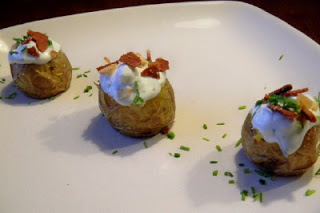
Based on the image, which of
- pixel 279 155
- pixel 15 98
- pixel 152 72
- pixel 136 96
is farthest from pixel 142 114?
pixel 15 98

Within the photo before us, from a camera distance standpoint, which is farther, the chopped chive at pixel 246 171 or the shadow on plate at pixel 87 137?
the shadow on plate at pixel 87 137

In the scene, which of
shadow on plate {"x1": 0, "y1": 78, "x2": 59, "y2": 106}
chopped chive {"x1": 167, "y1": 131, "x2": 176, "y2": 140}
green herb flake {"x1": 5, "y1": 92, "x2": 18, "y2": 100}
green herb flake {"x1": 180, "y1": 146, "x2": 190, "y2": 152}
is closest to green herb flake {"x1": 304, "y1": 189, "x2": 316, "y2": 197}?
green herb flake {"x1": 180, "y1": 146, "x2": 190, "y2": 152}

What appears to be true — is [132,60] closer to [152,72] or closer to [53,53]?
[152,72]

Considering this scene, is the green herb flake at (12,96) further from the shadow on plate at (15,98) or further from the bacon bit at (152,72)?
the bacon bit at (152,72)

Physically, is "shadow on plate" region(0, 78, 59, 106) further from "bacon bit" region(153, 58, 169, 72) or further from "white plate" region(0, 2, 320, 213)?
"bacon bit" region(153, 58, 169, 72)

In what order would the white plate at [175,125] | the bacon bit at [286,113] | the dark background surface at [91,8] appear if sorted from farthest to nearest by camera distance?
the dark background surface at [91,8] < the white plate at [175,125] < the bacon bit at [286,113]

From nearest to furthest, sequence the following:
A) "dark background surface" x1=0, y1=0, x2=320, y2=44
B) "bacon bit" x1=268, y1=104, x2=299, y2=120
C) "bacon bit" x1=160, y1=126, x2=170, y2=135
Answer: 1. "bacon bit" x1=268, y1=104, x2=299, y2=120
2. "bacon bit" x1=160, y1=126, x2=170, y2=135
3. "dark background surface" x1=0, y1=0, x2=320, y2=44

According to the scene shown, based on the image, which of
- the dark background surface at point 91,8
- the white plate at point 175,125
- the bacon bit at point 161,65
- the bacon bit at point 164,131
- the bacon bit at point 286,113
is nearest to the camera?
the bacon bit at point 286,113

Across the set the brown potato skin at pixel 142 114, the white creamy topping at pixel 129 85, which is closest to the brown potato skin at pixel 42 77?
the brown potato skin at pixel 142 114

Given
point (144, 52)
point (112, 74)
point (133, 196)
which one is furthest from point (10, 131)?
point (144, 52)
